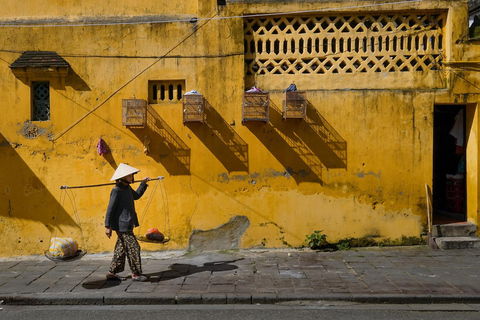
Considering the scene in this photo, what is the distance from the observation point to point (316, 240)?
815 centimetres

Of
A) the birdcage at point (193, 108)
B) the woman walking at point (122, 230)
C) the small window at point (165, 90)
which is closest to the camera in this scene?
the woman walking at point (122, 230)

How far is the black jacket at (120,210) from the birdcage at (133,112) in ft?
4.97

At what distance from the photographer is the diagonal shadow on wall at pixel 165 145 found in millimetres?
8281

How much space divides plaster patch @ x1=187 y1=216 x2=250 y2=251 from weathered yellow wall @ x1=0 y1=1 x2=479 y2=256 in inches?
4.5

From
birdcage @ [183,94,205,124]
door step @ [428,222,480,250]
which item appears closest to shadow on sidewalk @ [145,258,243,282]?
birdcage @ [183,94,205,124]

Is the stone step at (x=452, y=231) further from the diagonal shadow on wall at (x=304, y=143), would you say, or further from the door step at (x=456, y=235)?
the diagonal shadow on wall at (x=304, y=143)

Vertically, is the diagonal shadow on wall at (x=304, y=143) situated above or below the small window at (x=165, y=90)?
below

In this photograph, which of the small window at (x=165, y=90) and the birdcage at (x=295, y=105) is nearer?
the birdcage at (x=295, y=105)

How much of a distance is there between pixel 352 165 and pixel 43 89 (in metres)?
6.11

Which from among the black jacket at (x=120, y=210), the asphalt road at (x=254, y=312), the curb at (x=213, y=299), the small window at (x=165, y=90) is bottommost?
the asphalt road at (x=254, y=312)

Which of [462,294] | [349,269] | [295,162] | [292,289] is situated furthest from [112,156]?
[462,294]

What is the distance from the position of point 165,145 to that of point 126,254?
2.34 metres

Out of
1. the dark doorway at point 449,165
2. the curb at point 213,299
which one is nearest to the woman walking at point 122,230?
the curb at point 213,299

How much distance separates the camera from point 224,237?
8.30 meters
